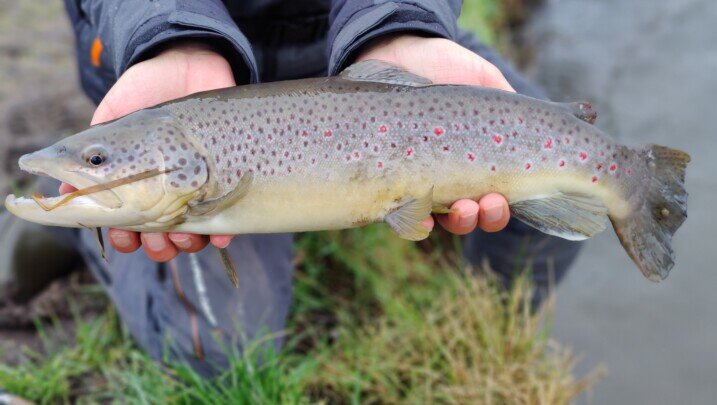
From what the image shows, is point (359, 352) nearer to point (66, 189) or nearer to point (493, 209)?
point (493, 209)

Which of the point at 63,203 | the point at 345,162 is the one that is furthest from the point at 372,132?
the point at 63,203

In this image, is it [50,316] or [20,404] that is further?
[50,316]

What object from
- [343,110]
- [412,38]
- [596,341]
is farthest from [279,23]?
[596,341]

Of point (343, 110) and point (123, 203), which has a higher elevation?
point (343, 110)

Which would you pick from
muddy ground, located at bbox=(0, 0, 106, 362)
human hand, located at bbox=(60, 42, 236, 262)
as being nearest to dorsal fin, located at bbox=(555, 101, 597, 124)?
human hand, located at bbox=(60, 42, 236, 262)

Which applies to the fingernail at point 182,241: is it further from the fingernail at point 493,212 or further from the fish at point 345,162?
the fingernail at point 493,212

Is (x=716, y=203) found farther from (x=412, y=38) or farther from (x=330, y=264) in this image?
(x=412, y=38)

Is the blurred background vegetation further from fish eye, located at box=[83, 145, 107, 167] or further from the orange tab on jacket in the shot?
the orange tab on jacket
